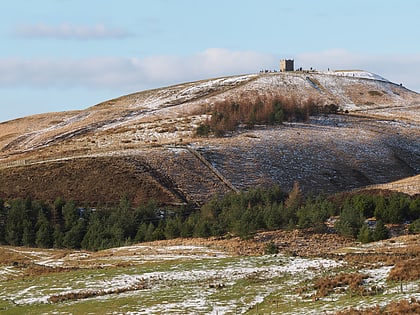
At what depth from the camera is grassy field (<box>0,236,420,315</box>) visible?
2610 centimetres

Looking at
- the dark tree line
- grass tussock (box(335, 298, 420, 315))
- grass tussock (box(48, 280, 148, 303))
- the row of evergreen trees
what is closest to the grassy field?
grass tussock (box(48, 280, 148, 303))

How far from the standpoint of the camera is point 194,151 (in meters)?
107

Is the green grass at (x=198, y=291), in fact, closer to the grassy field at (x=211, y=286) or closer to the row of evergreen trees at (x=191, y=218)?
the grassy field at (x=211, y=286)

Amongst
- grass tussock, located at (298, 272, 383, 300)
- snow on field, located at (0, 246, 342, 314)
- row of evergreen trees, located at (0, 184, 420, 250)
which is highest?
grass tussock, located at (298, 272, 383, 300)

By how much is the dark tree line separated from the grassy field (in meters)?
79.8

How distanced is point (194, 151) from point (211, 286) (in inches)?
2989

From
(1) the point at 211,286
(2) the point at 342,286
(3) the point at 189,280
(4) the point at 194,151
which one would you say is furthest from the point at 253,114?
(2) the point at 342,286

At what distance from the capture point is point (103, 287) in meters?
33.6

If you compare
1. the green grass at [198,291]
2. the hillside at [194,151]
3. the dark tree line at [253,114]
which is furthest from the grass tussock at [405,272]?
the dark tree line at [253,114]

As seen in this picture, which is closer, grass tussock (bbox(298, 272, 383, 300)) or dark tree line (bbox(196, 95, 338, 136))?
grass tussock (bbox(298, 272, 383, 300))

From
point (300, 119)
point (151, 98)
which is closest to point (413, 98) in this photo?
point (300, 119)

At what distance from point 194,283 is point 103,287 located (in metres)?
4.66

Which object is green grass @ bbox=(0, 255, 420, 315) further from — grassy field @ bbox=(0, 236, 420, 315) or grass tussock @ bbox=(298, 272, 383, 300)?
grass tussock @ bbox=(298, 272, 383, 300)

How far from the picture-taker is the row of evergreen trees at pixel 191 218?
190 feet
